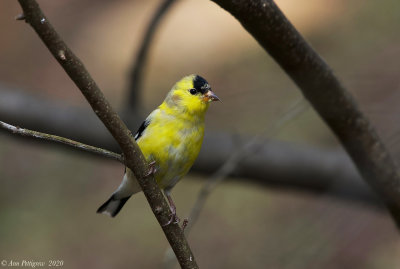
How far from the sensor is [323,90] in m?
2.92

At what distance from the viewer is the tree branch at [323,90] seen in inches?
97.9

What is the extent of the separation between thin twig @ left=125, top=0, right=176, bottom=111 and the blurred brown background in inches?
28.6

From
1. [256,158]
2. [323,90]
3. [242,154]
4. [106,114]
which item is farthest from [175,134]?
[256,158]

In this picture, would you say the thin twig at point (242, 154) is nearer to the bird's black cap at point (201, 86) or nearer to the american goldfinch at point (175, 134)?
the american goldfinch at point (175, 134)

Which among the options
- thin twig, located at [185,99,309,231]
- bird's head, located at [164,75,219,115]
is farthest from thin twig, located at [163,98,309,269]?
bird's head, located at [164,75,219,115]

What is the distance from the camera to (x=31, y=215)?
8500 millimetres

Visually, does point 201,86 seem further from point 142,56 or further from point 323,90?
point 142,56

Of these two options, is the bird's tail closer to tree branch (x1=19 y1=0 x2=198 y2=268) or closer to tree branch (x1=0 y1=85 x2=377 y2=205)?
tree branch (x1=0 y1=85 x2=377 y2=205)

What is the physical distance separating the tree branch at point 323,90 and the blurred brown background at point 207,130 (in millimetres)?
1526

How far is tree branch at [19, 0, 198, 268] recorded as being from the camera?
69.3 inches

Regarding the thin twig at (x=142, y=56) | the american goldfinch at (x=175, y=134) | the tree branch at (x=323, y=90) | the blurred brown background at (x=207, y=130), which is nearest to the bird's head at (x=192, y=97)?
the american goldfinch at (x=175, y=134)

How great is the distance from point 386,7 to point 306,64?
7.99 metres

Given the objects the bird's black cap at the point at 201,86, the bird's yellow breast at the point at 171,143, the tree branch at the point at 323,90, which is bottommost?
the bird's yellow breast at the point at 171,143

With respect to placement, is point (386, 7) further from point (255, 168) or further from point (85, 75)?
point (85, 75)
